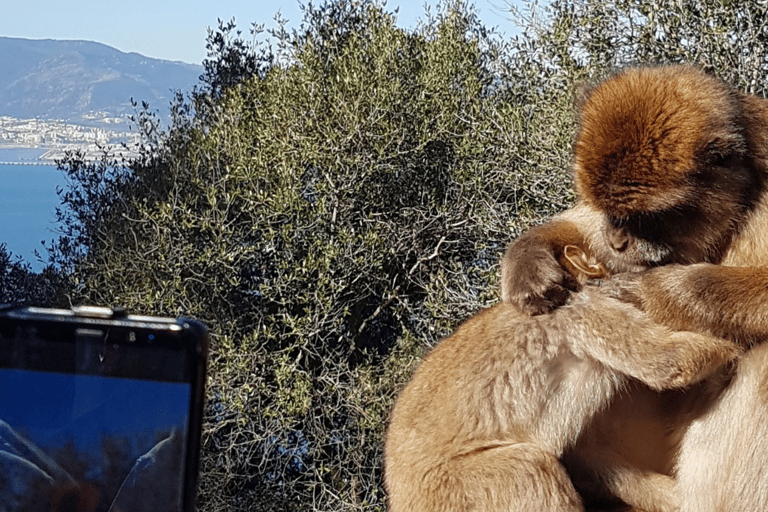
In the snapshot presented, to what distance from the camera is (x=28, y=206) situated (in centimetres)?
1223

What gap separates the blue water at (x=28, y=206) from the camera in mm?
10406

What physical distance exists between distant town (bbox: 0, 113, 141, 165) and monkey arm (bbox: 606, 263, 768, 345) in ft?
29.0

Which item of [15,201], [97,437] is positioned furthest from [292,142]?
[97,437]

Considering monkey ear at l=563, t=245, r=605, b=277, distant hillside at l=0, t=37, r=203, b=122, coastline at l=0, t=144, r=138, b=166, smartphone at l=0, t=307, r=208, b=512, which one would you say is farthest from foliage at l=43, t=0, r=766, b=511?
smartphone at l=0, t=307, r=208, b=512

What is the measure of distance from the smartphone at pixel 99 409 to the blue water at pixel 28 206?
29.2 feet

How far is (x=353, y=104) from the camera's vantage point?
9.43 metres

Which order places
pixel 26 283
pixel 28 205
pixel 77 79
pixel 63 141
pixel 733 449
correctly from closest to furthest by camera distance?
pixel 733 449 → pixel 26 283 → pixel 63 141 → pixel 28 205 → pixel 77 79

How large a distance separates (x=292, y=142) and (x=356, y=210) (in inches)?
40.2

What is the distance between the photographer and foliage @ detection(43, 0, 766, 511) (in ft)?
28.5

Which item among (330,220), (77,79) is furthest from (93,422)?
(77,79)

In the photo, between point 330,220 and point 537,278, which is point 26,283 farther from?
point 537,278

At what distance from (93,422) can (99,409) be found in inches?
1.0

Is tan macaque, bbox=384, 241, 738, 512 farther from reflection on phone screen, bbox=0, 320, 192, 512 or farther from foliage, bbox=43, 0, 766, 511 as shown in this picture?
foliage, bbox=43, 0, 766, 511

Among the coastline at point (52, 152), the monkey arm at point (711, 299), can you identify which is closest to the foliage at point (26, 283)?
the coastline at point (52, 152)
